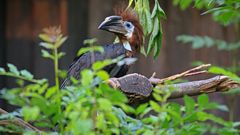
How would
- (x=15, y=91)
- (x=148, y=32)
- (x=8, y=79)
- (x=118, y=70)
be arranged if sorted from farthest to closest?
1. (x=8, y=79)
2. (x=118, y=70)
3. (x=148, y=32)
4. (x=15, y=91)

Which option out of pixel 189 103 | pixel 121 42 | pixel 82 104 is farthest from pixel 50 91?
pixel 121 42

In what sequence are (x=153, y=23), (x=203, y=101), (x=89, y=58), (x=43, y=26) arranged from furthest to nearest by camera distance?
(x=43, y=26) → (x=89, y=58) → (x=153, y=23) → (x=203, y=101)

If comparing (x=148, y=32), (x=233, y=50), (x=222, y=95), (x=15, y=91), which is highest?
(x=15, y=91)

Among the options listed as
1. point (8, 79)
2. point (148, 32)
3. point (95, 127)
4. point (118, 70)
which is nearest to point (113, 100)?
point (95, 127)

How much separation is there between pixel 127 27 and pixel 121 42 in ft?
0.47

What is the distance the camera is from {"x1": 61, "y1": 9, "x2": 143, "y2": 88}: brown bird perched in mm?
2580

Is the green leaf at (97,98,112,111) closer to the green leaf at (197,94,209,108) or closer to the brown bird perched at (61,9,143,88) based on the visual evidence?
the green leaf at (197,94,209,108)

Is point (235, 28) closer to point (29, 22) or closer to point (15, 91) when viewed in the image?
point (29, 22)

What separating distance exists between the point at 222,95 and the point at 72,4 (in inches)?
43.5

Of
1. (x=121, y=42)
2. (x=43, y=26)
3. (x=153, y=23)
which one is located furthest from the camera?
(x=43, y=26)

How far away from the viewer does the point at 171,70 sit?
4.19 meters

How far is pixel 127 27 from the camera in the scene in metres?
2.69

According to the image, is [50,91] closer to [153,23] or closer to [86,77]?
[86,77]

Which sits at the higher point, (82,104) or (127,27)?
(82,104)
